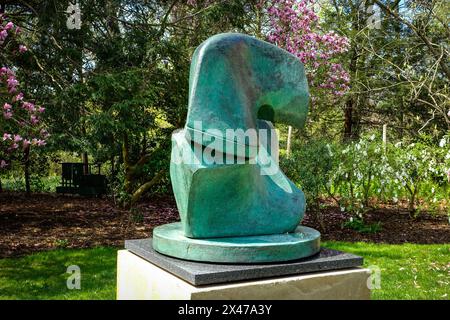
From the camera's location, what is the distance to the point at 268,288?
291 cm

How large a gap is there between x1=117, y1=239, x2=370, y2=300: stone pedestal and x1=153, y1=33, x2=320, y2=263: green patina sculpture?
105 millimetres

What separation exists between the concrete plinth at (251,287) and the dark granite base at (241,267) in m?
0.03

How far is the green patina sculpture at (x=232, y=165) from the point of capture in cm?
317

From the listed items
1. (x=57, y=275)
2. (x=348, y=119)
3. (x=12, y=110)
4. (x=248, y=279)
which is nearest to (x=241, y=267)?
(x=248, y=279)

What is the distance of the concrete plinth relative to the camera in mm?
2797

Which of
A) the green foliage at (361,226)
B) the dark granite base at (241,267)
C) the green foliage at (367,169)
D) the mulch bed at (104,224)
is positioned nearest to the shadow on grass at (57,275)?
the mulch bed at (104,224)

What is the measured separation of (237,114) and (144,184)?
7.48 m

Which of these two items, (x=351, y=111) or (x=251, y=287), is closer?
(x=251, y=287)

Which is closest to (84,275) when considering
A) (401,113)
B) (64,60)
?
(64,60)

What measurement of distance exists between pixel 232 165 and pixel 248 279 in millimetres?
750

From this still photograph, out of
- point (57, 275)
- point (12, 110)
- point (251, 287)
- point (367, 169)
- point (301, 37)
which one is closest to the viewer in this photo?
point (251, 287)

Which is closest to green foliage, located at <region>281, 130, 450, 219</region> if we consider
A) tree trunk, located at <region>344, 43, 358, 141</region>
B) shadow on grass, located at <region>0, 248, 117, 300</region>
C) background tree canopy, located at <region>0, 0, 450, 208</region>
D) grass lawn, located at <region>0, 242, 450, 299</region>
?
background tree canopy, located at <region>0, 0, 450, 208</region>

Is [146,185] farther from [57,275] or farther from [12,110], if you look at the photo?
[57,275]

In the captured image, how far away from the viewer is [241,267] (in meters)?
2.97
